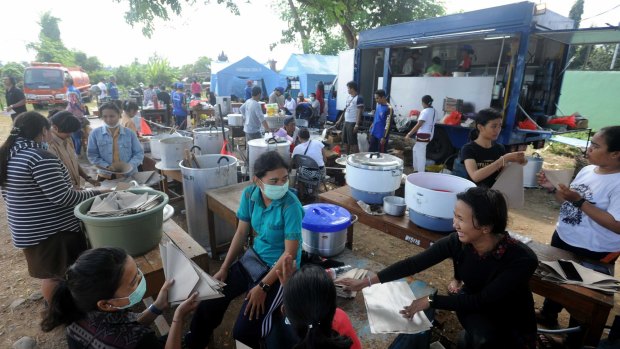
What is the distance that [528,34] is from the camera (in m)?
5.24

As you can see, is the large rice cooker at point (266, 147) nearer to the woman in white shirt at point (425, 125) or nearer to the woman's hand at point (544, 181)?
the woman's hand at point (544, 181)

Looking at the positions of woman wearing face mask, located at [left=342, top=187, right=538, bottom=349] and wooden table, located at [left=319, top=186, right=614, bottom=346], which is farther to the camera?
wooden table, located at [left=319, top=186, right=614, bottom=346]

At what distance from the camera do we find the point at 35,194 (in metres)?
2.13

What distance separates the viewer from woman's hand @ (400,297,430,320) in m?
1.75

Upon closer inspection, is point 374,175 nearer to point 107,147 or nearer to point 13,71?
point 107,147

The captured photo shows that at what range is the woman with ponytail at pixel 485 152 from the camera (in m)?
2.54

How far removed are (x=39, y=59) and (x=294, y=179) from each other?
121ft

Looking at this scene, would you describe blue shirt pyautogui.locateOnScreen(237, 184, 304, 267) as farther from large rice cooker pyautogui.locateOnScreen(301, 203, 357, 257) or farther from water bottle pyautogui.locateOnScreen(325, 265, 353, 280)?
large rice cooker pyautogui.locateOnScreen(301, 203, 357, 257)

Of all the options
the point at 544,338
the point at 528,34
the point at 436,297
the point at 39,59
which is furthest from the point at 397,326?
the point at 39,59

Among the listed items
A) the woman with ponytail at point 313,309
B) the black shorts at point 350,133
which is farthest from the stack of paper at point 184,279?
the black shorts at point 350,133

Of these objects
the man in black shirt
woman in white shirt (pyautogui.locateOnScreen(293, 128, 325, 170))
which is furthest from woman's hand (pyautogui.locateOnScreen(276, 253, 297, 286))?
the man in black shirt

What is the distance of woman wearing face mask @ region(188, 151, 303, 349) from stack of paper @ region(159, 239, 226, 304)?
0.43 meters

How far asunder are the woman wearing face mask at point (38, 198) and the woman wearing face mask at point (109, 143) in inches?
47.3

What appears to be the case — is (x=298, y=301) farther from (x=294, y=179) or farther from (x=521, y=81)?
(x=521, y=81)
